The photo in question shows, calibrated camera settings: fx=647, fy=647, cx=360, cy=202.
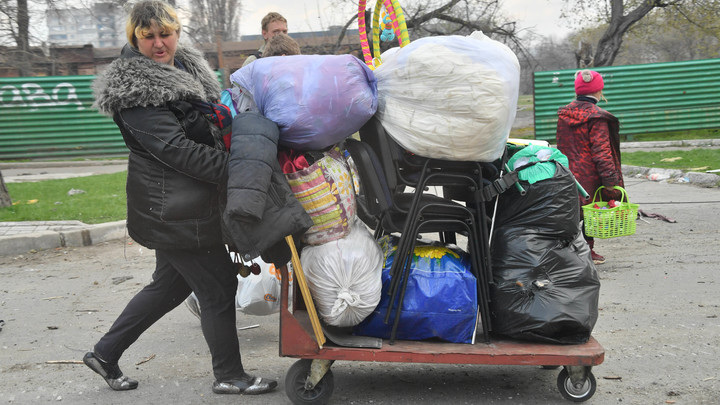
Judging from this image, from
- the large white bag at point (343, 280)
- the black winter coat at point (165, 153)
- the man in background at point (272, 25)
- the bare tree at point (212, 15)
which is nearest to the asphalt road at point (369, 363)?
the large white bag at point (343, 280)

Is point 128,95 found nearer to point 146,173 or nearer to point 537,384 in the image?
point 146,173

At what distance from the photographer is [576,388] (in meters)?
3.03

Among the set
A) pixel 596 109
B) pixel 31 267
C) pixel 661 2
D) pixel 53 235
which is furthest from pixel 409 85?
pixel 661 2

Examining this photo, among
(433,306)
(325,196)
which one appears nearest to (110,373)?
(325,196)

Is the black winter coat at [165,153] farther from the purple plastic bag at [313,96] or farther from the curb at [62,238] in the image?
the curb at [62,238]

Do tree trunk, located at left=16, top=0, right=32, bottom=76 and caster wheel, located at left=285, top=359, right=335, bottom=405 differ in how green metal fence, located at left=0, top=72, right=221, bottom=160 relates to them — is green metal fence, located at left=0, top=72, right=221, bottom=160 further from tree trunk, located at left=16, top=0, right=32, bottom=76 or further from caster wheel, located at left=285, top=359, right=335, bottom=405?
caster wheel, located at left=285, top=359, right=335, bottom=405

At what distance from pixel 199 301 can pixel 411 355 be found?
1.07 metres

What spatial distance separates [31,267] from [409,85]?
4.73m

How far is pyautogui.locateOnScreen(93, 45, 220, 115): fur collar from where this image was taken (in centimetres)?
283

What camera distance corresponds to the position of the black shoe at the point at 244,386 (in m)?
3.24

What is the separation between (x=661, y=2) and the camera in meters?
17.1

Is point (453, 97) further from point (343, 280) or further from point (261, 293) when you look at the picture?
point (261, 293)

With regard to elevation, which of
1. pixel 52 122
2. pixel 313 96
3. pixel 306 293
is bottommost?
pixel 52 122

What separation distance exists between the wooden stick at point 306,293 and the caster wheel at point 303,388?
0.66 ft
